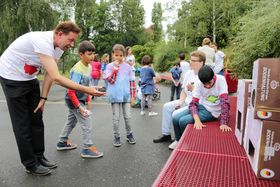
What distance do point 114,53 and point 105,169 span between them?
6.44 feet

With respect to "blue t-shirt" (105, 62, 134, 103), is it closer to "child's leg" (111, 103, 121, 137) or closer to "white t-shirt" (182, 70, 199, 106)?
"child's leg" (111, 103, 121, 137)

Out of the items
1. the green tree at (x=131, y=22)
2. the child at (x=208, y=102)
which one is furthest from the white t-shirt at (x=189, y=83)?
the green tree at (x=131, y=22)

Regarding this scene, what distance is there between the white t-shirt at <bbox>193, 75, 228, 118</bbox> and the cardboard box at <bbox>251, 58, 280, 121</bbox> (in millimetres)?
1886

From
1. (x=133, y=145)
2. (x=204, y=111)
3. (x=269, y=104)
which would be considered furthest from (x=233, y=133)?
(x=133, y=145)

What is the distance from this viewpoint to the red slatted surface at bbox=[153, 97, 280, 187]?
2.19 m

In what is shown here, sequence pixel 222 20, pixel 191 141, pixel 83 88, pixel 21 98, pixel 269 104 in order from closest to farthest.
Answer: pixel 269 104 < pixel 191 141 < pixel 83 88 < pixel 21 98 < pixel 222 20

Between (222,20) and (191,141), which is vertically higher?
(222,20)

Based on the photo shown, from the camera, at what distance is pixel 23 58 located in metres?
3.79

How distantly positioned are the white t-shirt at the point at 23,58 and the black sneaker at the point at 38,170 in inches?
41.6

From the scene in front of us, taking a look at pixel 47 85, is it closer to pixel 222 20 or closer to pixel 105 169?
pixel 105 169

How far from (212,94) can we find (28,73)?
227cm

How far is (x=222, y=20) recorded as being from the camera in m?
22.8

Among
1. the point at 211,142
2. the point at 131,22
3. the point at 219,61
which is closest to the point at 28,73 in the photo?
the point at 211,142

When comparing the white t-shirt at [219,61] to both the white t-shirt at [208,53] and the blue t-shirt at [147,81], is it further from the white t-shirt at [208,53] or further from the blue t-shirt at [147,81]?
the blue t-shirt at [147,81]
